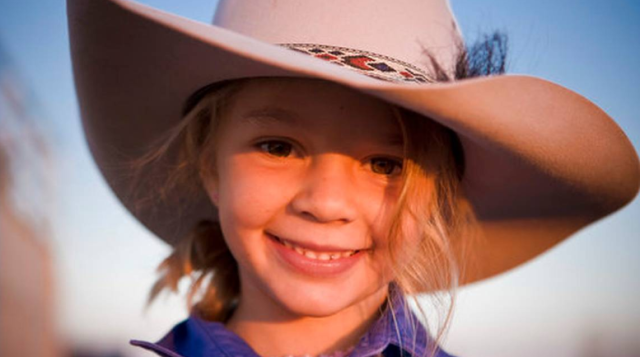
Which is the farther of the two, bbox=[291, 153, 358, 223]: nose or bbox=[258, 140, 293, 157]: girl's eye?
bbox=[258, 140, 293, 157]: girl's eye

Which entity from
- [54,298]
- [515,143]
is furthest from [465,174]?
[54,298]

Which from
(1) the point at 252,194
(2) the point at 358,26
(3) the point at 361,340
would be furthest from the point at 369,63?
(3) the point at 361,340

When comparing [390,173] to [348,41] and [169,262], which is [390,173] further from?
[169,262]

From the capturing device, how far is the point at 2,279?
201 inches

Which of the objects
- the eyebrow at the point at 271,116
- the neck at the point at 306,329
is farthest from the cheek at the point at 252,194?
the neck at the point at 306,329

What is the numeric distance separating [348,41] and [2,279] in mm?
5125

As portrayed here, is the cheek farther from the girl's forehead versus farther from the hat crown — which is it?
the hat crown

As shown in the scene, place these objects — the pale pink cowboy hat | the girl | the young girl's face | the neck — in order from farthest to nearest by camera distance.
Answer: the neck, the young girl's face, the girl, the pale pink cowboy hat

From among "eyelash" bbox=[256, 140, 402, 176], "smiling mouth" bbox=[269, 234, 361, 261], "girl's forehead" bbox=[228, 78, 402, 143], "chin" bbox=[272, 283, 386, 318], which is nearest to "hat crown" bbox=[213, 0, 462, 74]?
"girl's forehead" bbox=[228, 78, 402, 143]

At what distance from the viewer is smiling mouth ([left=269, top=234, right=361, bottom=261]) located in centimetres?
140

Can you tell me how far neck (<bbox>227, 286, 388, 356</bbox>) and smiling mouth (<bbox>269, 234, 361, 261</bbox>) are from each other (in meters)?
0.22

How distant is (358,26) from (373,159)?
0.35 m

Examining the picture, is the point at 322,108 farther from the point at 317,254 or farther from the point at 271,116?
the point at 317,254

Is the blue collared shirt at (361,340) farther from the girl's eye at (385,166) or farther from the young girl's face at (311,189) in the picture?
the girl's eye at (385,166)
